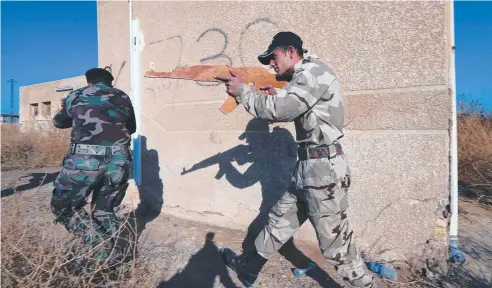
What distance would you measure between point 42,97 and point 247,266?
12.9 metres

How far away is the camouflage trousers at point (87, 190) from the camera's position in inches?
93.7

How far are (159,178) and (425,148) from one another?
2.57 metres

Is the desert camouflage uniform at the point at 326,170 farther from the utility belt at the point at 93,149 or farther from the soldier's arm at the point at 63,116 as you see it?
the soldier's arm at the point at 63,116

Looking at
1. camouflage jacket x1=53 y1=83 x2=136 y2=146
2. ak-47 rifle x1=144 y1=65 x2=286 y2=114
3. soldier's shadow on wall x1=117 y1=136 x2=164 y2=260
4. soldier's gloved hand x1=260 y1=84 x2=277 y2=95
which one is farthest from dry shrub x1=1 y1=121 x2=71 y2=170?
soldier's gloved hand x1=260 y1=84 x2=277 y2=95

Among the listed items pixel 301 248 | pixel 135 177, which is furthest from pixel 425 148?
pixel 135 177

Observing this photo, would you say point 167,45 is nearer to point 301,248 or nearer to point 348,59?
point 348,59

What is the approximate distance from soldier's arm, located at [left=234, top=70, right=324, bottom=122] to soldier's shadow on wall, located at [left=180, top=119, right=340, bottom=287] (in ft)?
3.33

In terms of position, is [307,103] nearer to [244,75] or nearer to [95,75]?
[244,75]

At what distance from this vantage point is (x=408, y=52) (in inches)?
87.5

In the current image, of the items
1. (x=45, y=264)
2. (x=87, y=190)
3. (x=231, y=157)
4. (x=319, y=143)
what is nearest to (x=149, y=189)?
(x=231, y=157)

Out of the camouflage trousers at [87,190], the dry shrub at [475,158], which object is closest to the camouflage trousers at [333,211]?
the camouflage trousers at [87,190]

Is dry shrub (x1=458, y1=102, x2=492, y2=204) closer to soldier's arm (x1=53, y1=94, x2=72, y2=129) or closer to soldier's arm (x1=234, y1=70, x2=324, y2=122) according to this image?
soldier's arm (x1=234, y1=70, x2=324, y2=122)

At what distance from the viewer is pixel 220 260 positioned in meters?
2.55

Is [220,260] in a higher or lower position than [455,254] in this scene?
lower
